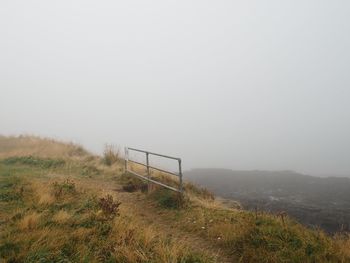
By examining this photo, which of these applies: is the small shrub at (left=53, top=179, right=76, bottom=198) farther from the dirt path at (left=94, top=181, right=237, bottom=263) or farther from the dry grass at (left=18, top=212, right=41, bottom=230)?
the dry grass at (left=18, top=212, right=41, bottom=230)

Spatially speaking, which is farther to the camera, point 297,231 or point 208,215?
point 208,215

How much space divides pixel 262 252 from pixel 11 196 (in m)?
6.17

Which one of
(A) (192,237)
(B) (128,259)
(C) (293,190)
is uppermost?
(B) (128,259)

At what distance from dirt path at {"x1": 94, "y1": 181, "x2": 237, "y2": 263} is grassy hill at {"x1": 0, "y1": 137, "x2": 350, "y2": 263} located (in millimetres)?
22

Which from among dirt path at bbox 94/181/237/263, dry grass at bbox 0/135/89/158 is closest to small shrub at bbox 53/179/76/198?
dirt path at bbox 94/181/237/263

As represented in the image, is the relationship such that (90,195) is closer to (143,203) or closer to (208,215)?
(143,203)

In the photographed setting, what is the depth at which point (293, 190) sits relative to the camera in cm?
2269

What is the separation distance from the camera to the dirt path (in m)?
6.46

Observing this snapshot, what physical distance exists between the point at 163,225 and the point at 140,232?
6.41ft

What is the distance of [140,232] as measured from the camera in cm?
625

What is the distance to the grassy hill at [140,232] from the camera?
208 inches

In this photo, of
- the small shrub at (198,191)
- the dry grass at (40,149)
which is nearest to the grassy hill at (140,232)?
the small shrub at (198,191)

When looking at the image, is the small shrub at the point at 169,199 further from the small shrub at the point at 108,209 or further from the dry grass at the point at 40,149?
the dry grass at the point at 40,149

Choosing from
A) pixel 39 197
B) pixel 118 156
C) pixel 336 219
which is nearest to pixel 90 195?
pixel 39 197
